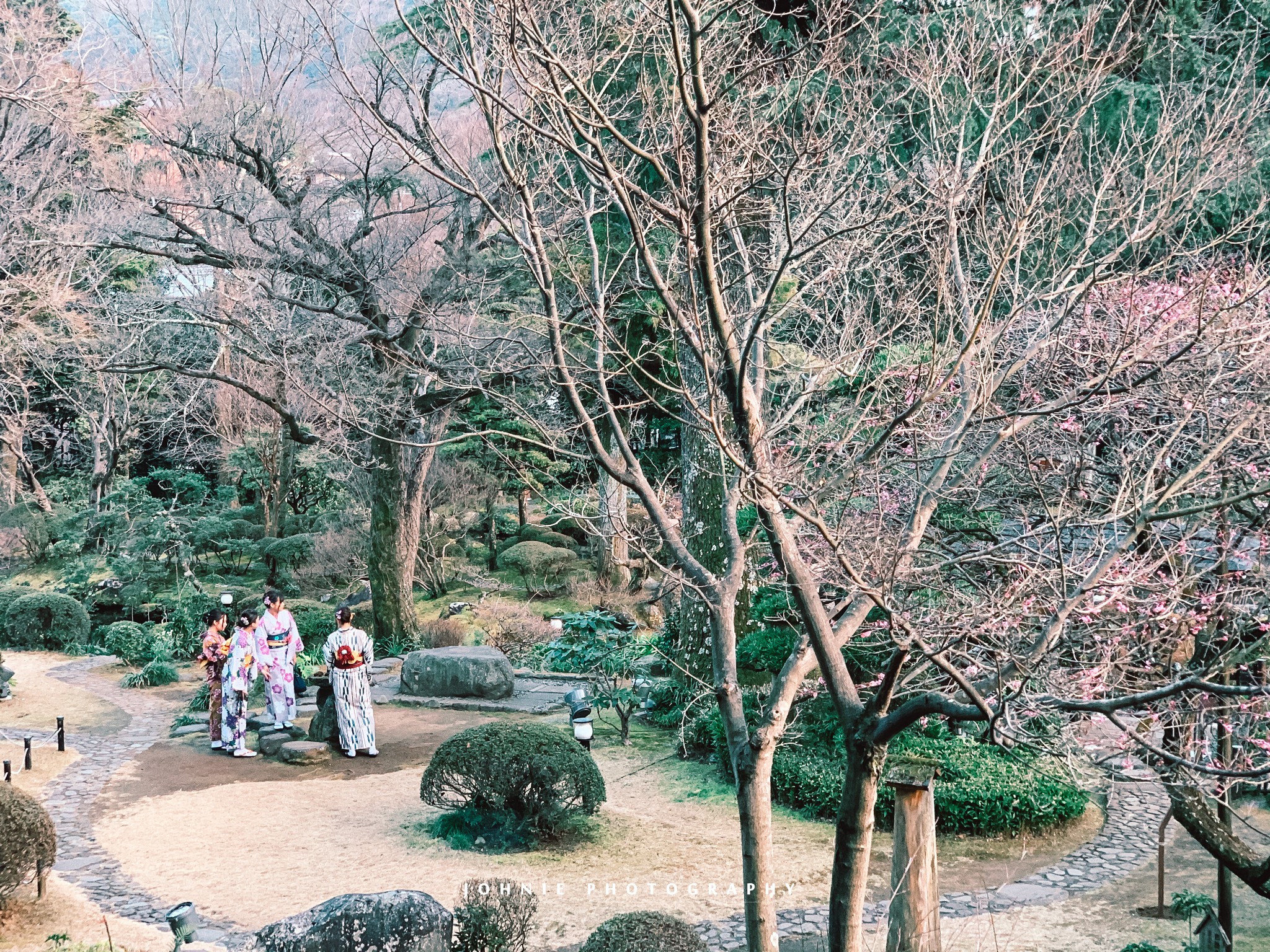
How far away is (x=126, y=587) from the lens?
1872 centimetres

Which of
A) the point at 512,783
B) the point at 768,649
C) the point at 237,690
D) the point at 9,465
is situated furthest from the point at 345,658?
the point at 9,465

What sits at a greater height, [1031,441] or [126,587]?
[1031,441]

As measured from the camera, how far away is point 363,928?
16.8 ft

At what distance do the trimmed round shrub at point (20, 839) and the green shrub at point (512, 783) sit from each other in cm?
257

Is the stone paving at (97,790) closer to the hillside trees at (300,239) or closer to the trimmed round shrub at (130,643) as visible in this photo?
the trimmed round shrub at (130,643)

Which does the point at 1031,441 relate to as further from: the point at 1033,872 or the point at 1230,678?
the point at 1033,872

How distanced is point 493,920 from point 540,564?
1465 centimetres

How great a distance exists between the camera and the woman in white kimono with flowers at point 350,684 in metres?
10.6

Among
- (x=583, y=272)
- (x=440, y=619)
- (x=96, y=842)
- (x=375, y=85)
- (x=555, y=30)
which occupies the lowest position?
(x=96, y=842)

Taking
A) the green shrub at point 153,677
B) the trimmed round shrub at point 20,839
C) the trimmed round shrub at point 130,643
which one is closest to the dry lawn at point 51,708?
the green shrub at point 153,677

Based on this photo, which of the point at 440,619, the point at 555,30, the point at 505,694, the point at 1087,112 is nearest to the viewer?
the point at 555,30

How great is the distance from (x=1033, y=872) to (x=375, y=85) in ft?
34.5

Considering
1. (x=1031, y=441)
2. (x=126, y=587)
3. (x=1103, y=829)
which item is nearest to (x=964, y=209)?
(x=1031, y=441)

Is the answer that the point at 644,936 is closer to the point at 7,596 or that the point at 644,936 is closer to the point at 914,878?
the point at 914,878
